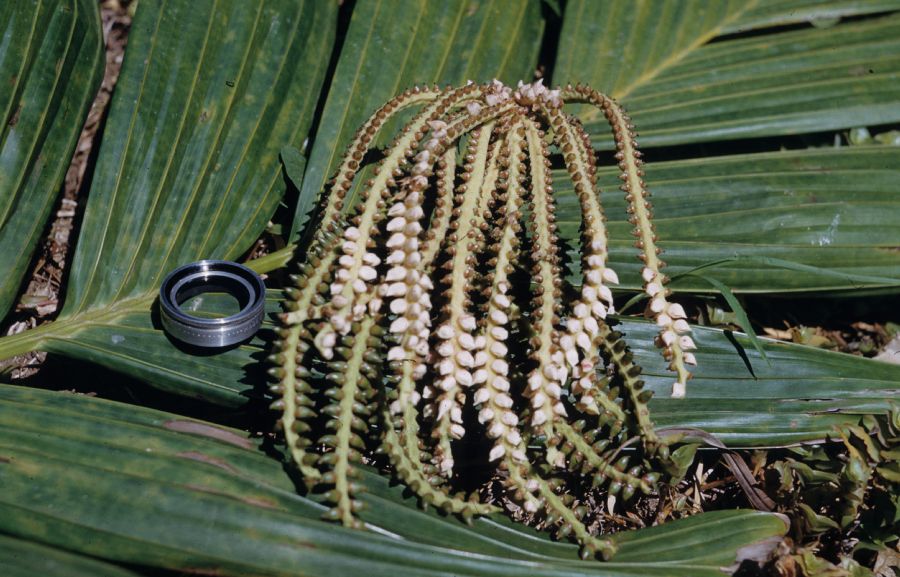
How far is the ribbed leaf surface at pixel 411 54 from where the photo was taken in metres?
2.03

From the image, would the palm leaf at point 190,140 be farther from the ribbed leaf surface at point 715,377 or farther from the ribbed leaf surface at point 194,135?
the ribbed leaf surface at point 715,377

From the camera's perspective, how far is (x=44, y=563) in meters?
1.17

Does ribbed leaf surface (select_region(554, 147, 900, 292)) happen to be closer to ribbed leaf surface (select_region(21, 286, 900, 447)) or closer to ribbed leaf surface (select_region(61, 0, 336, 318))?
ribbed leaf surface (select_region(21, 286, 900, 447))

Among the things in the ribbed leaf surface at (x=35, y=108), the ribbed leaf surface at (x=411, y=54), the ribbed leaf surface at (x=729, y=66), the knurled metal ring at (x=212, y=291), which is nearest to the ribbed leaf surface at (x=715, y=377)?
the knurled metal ring at (x=212, y=291)

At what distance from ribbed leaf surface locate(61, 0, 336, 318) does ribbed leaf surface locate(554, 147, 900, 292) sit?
0.70m

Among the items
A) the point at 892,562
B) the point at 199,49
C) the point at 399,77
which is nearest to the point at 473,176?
the point at 399,77

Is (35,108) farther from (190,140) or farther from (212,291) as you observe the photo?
(212,291)

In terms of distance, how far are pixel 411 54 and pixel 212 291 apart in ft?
2.59

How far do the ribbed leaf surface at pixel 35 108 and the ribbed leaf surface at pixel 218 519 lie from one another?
498 mm

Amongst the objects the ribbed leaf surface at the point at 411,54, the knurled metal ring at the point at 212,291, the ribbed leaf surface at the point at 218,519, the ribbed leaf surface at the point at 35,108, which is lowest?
the ribbed leaf surface at the point at 218,519

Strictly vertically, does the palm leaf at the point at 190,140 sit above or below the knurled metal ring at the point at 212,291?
above

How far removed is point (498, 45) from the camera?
2.22 meters

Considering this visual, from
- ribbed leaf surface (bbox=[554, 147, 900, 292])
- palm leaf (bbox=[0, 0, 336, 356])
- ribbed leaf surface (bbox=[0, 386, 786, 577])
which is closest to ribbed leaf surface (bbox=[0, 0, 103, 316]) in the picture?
palm leaf (bbox=[0, 0, 336, 356])

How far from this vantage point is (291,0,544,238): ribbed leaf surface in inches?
79.9
